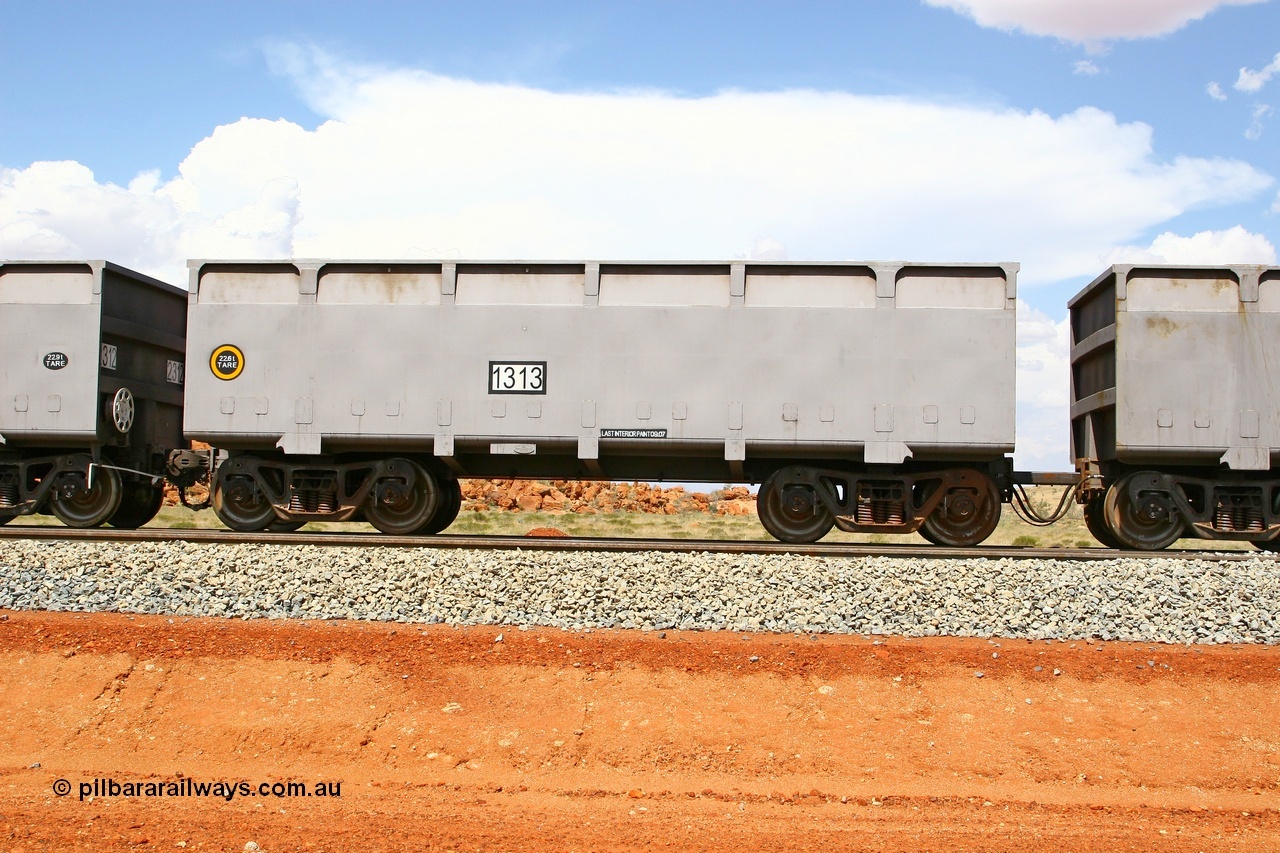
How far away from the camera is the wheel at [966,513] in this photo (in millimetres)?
11234

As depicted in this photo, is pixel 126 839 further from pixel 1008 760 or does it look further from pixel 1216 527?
pixel 1216 527

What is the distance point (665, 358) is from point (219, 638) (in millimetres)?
5663

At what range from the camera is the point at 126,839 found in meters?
4.84

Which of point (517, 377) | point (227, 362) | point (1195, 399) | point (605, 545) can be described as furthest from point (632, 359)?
point (1195, 399)

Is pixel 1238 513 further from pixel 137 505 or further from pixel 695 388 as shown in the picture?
pixel 137 505

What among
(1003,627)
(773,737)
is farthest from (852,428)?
(773,737)

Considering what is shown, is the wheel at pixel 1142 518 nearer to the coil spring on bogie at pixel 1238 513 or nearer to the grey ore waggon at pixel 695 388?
the grey ore waggon at pixel 695 388

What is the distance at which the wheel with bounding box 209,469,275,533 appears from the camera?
11758mm

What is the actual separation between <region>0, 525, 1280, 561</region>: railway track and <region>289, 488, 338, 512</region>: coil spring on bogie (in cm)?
74

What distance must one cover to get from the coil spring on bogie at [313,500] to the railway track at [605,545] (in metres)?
0.74

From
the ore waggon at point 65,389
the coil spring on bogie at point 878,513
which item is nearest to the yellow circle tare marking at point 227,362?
the ore waggon at point 65,389

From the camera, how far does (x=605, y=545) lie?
35.0 feet

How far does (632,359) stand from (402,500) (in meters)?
3.34

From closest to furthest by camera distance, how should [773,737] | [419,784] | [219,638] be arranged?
1. [419,784]
2. [773,737]
3. [219,638]
